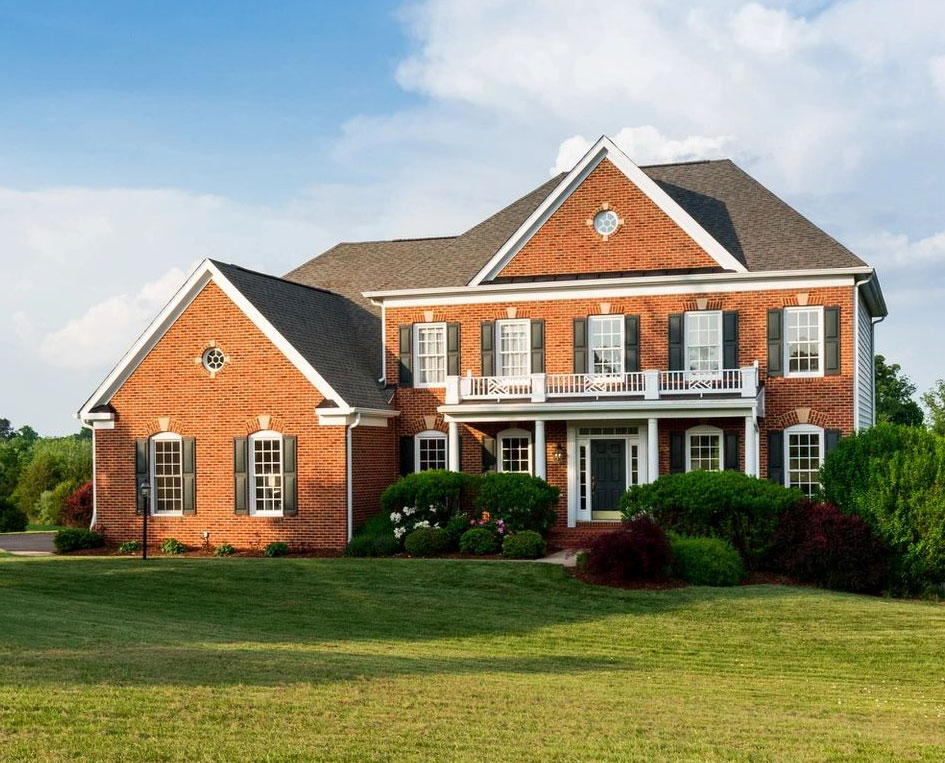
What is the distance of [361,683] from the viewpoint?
1215 cm

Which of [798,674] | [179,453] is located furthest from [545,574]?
[179,453]

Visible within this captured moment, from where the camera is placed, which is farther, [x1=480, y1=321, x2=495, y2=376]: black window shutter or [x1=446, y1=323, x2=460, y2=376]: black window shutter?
[x1=446, y1=323, x2=460, y2=376]: black window shutter

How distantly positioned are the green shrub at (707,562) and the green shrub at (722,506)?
0.83m

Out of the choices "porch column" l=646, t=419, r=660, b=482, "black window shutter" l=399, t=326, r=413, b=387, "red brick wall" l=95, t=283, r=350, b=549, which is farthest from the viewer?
"black window shutter" l=399, t=326, r=413, b=387

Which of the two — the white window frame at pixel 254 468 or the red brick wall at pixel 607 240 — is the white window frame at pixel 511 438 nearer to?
the red brick wall at pixel 607 240

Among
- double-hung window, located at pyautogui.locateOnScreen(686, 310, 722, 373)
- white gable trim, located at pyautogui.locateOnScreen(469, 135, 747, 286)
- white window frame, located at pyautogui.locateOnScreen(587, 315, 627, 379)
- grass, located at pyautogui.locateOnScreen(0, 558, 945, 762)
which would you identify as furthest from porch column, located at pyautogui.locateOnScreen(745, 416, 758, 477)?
grass, located at pyautogui.locateOnScreen(0, 558, 945, 762)

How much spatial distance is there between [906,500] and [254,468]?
1520cm

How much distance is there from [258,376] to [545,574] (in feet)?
31.6

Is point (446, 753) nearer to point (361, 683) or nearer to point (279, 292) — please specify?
point (361, 683)

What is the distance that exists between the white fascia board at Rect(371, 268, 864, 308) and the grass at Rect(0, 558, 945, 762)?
8378 mm

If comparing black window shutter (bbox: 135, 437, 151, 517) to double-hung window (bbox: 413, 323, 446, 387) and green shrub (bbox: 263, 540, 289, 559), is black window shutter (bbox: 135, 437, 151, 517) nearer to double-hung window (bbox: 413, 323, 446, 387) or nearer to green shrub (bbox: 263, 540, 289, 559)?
green shrub (bbox: 263, 540, 289, 559)

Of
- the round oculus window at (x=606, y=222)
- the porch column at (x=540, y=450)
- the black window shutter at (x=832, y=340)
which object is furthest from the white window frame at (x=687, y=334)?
the porch column at (x=540, y=450)

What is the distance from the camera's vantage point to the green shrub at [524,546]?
2492 cm

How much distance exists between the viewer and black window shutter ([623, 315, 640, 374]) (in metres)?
28.8
